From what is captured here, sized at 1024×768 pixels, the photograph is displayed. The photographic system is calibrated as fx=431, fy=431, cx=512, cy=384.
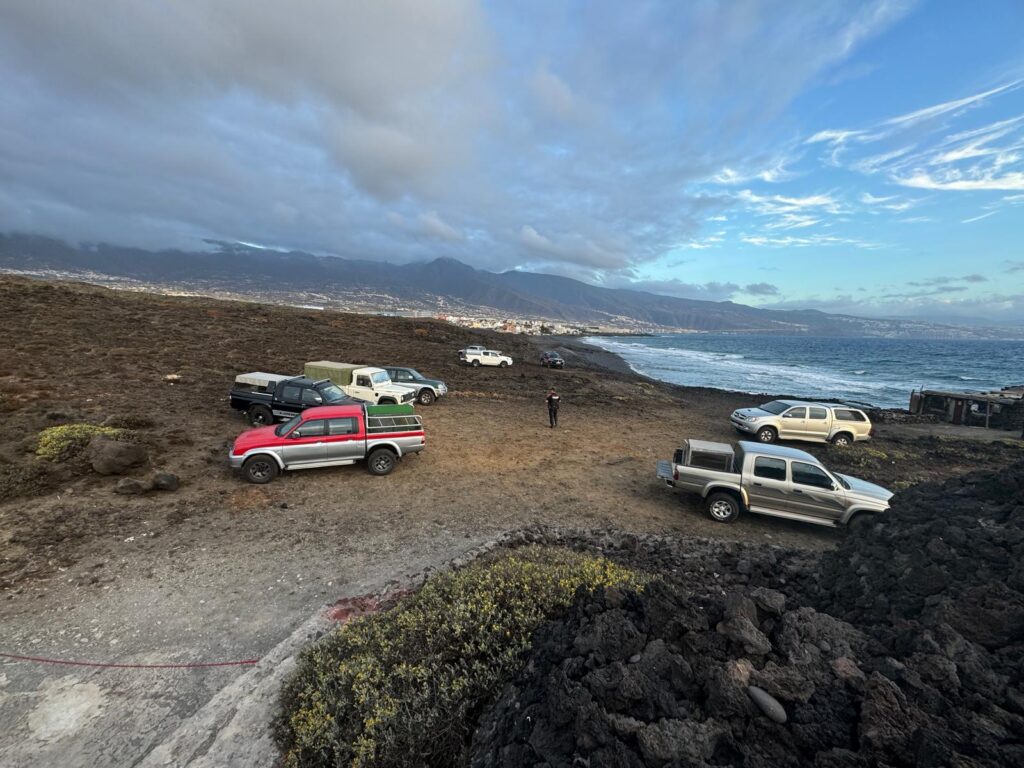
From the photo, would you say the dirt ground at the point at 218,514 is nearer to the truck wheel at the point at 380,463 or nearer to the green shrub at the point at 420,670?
the truck wheel at the point at 380,463

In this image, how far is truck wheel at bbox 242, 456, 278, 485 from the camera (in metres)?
10.2

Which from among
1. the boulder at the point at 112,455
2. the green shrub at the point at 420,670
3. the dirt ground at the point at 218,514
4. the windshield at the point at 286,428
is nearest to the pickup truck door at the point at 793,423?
the dirt ground at the point at 218,514

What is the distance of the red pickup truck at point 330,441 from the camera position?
1025cm

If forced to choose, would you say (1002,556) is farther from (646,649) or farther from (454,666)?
(454,666)

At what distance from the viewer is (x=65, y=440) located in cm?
1050

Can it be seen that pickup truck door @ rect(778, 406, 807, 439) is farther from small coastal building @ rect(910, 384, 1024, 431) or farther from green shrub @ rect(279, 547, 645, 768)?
green shrub @ rect(279, 547, 645, 768)

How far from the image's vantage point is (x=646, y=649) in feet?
11.9

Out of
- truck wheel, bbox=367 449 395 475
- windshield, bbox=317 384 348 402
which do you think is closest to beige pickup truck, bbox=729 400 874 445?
truck wheel, bbox=367 449 395 475

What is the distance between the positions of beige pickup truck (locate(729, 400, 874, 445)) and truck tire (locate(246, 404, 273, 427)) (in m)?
18.0

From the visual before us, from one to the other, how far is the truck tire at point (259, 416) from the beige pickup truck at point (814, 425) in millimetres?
18038

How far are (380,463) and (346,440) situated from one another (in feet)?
3.47

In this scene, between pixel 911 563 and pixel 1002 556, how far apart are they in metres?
0.74

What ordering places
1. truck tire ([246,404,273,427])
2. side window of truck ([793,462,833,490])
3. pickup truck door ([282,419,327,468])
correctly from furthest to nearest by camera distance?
truck tire ([246,404,273,427]) < pickup truck door ([282,419,327,468]) < side window of truck ([793,462,833,490])

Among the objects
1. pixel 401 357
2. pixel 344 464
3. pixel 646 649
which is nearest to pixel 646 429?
pixel 344 464
